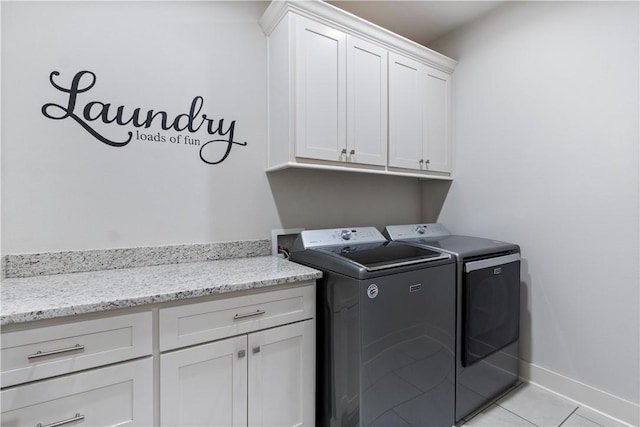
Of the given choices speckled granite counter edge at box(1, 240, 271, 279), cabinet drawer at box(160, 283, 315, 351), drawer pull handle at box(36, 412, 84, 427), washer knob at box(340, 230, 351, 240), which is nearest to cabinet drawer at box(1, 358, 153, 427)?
drawer pull handle at box(36, 412, 84, 427)

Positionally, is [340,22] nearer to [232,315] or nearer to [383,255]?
[383,255]

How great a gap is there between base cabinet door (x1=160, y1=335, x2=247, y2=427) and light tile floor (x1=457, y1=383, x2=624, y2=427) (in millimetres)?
1277

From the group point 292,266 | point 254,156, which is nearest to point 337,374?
point 292,266

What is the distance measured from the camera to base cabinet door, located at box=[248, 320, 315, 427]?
4.43 feet

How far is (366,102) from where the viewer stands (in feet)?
6.55

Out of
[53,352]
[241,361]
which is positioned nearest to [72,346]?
[53,352]

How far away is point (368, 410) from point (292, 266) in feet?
2.46

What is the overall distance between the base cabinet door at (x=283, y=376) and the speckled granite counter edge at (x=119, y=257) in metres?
0.66

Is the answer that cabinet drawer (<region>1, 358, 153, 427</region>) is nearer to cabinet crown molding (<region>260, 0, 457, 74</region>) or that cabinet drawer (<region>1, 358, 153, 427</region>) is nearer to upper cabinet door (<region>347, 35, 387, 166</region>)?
upper cabinet door (<region>347, 35, 387, 166</region>)

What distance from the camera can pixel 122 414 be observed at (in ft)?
3.60

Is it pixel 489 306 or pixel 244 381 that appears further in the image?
pixel 489 306

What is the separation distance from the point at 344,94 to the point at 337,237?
34.7 inches

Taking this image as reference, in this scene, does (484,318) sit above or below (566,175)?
below

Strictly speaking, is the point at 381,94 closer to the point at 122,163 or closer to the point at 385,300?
the point at 385,300
